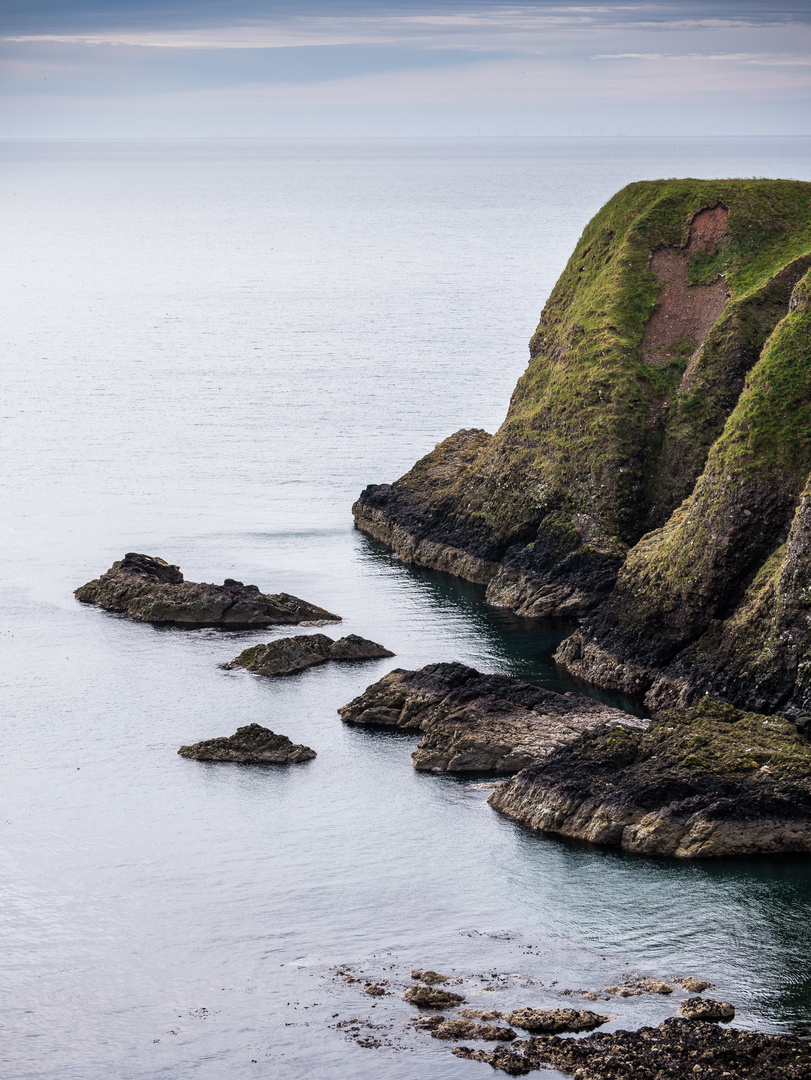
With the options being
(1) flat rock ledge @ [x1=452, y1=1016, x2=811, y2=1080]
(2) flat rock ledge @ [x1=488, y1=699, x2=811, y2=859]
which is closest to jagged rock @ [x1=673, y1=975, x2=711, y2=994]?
(1) flat rock ledge @ [x1=452, y1=1016, x2=811, y2=1080]

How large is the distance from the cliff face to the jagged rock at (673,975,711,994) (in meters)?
18.9

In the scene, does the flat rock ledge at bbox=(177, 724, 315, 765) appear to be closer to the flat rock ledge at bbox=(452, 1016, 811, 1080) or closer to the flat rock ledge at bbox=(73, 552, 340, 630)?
the flat rock ledge at bbox=(73, 552, 340, 630)

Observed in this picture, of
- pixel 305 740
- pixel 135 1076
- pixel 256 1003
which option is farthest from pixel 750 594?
pixel 135 1076

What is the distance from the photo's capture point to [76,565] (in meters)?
92.6

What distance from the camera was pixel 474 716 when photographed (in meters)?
62.6

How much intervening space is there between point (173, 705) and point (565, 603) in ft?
78.1

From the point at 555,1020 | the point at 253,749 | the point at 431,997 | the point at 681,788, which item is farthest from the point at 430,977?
the point at 253,749

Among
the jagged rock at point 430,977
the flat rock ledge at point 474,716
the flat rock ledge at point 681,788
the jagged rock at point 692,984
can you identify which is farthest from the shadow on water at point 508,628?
the jagged rock at point 430,977

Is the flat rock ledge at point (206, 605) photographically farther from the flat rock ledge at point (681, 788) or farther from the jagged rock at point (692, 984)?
the jagged rock at point (692, 984)

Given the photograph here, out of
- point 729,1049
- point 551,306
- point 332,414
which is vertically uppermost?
point 551,306

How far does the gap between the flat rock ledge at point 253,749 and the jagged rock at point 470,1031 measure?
73.7 ft

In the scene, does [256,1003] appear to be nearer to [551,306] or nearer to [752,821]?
[752,821]

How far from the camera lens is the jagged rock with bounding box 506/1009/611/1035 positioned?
1615 inches

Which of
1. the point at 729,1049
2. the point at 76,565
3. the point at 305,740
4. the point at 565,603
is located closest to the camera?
the point at 729,1049
